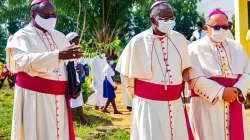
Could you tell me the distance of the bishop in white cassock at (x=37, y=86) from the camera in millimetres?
5043

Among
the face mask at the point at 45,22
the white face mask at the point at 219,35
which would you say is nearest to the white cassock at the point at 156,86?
the white face mask at the point at 219,35

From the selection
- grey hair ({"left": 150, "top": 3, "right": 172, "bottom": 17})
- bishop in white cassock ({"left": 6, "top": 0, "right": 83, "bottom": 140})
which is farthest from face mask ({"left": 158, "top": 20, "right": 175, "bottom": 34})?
bishop in white cassock ({"left": 6, "top": 0, "right": 83, "bottom": 140})

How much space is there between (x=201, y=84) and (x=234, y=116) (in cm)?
57

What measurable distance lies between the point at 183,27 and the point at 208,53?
38921 millimetres

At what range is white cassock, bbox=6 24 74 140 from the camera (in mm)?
5039

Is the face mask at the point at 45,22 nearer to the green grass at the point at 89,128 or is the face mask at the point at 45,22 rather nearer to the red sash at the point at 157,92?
the red sash at the point at 157,92

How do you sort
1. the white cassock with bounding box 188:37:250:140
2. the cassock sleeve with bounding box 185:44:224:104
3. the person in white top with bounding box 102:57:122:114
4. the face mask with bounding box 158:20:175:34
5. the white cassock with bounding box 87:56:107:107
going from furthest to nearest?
the white cassock with bounding box 87:56:107:107 < the person in white top with bounding box 102:57:122:114 < the white cassock with bounding box 188:37:250:140 < the cassock sleeve with bounding box 185:44:224:104 < the face mask with bounding box 158:20:175:34

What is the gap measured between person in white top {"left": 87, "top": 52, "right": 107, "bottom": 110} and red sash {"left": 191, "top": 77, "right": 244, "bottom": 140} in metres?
8.23

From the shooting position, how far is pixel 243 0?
40.8 ft

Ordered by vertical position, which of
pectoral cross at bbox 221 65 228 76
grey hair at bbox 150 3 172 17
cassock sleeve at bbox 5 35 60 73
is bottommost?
pectoral cross at bbox 221 65 228 76

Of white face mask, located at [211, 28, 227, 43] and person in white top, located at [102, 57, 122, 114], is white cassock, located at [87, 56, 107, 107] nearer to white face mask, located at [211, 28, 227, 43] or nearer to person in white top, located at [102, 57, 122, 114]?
person in white top, located at [102, 57, 122, 114]

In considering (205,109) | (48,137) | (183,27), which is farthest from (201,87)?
(183,27)

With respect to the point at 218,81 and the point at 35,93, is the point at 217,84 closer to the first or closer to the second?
the point at 218,81

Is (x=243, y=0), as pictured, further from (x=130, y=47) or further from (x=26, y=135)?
(x=26, y=135)
